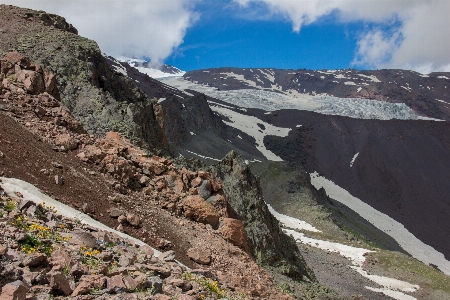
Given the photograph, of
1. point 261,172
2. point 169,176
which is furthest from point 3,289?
point 261,172

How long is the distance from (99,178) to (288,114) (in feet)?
474

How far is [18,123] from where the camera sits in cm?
1416

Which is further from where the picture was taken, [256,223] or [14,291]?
[256,223]

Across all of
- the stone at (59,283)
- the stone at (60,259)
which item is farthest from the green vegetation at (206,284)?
the stone at (59,283)

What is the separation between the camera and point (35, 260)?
6.66 m

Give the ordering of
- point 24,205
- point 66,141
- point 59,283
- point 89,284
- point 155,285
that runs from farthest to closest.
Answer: point 66,141, point 24,205, point 155,285, point 89,284, point 59,283

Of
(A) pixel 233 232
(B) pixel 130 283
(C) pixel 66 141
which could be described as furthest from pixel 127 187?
(B) pixel 130 283

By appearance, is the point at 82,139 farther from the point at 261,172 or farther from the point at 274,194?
the point at 261,172

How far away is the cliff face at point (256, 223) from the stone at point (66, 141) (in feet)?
29.4

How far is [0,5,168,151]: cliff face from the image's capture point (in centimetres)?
2048

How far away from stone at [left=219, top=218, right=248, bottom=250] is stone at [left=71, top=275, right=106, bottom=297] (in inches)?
361

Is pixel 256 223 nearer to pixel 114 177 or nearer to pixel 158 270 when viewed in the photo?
pixel 114 177

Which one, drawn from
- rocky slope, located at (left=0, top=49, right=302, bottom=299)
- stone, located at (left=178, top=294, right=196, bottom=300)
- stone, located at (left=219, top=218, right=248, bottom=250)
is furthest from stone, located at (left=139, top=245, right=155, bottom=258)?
stone, located at (left=219, top=218, right=248, bottom=250)

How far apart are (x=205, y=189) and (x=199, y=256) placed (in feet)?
15.9
